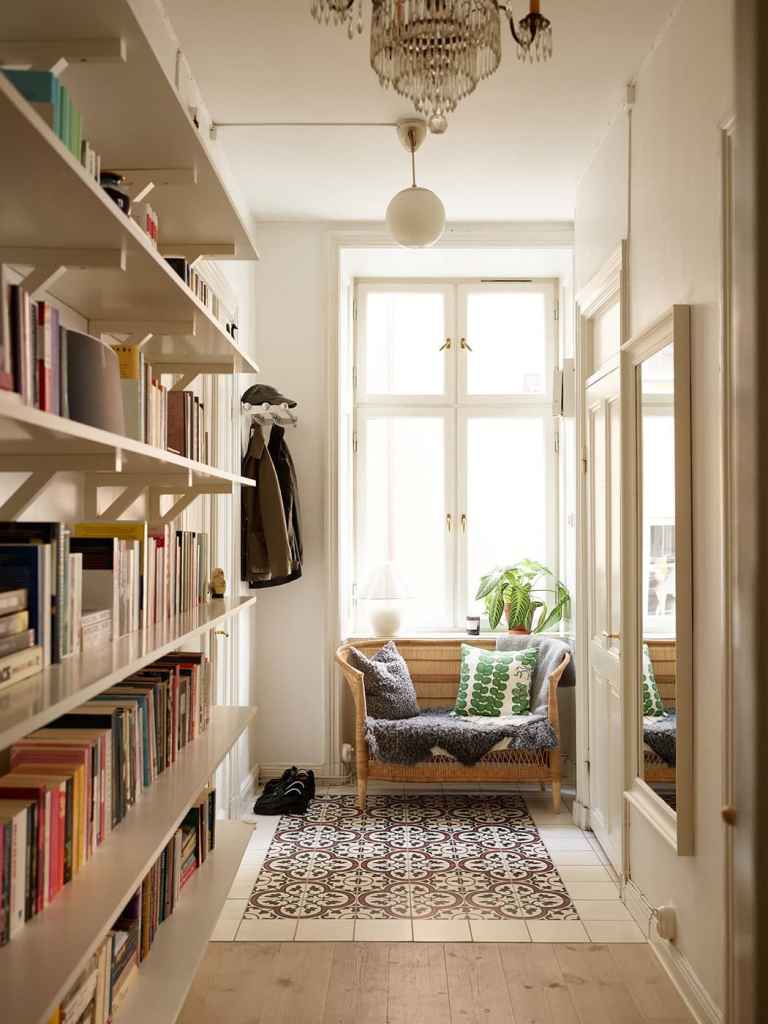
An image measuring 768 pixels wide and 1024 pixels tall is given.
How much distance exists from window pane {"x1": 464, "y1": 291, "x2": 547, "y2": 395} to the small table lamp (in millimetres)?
1272

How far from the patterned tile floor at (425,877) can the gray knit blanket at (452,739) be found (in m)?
0.31

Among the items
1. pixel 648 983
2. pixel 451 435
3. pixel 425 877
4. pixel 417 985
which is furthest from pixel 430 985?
pixel 451 435

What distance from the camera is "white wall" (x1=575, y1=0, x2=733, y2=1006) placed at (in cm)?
238

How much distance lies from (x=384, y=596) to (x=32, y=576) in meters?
3.46

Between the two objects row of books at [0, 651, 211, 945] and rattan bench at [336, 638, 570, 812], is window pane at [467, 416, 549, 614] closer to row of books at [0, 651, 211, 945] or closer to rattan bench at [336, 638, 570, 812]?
rattan bench at [336, 638, 570, 812]

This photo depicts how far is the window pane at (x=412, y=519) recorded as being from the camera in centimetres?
537

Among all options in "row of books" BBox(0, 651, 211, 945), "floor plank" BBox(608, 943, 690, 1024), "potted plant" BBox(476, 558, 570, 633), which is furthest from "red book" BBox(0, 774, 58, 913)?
"potted plant" BBox(476, 558, 570, 633)

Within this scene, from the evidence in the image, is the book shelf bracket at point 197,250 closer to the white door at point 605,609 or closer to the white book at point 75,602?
the white book at point 75,602

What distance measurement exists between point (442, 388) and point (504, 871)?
2.82 metres

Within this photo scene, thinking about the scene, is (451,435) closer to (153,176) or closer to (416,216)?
(416,216)

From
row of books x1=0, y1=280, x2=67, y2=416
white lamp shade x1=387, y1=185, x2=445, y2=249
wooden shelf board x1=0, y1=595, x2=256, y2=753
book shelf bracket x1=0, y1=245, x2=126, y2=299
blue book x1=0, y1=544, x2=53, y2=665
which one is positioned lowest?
wooden shelf board x1=0, y1=595, x2=256, y2=753

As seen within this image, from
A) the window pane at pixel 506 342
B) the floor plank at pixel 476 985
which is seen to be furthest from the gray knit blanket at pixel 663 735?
the window pane at pixel 506 342

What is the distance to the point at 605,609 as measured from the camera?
150 inches

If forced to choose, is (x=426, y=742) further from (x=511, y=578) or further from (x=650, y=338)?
(x=650, y=338)
